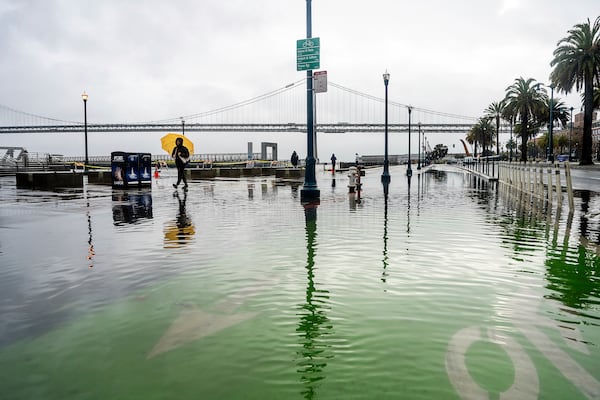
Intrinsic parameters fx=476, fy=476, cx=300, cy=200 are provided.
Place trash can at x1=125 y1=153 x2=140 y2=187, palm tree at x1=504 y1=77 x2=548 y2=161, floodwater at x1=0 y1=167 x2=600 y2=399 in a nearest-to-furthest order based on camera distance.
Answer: floodwater at x1=0 y1=167 x2=600 y2=399
trash can at x1=125 y1=153 x2=140 y2=187
palm tree at x1=504 y1=77 x2=548 y2=161

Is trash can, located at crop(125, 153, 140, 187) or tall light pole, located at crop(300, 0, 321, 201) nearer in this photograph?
tall light pole, located at crop(300, 0, 321, 201)

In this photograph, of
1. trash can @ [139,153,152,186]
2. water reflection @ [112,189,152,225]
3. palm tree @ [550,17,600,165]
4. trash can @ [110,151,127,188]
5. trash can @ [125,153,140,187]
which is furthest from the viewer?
palm tree @ [550,17,600,165]

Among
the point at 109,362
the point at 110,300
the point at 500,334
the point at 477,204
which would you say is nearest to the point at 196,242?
the point at 110,300

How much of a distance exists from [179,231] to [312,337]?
5871mm

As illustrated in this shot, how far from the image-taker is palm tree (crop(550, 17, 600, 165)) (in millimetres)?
46969

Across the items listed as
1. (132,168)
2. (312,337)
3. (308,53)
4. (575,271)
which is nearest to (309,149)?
(308,53)

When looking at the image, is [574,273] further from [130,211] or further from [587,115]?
[587,115]

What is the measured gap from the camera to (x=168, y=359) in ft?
10.5

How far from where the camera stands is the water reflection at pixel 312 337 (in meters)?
2.93

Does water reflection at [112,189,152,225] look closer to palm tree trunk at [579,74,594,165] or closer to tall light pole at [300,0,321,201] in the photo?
tall light pole at [300,0,321,201]

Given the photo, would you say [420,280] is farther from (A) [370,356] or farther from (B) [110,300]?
(B) [110,300]

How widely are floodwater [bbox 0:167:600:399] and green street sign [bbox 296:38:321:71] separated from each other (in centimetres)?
816

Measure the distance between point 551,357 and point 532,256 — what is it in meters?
3.66

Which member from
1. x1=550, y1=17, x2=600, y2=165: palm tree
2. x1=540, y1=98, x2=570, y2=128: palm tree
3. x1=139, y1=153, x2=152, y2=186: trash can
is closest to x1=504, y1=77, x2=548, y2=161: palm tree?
x1=540, y1=98, x2=570, y2=128: palm tree
